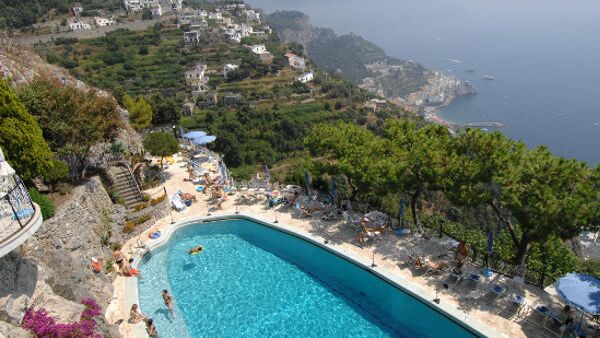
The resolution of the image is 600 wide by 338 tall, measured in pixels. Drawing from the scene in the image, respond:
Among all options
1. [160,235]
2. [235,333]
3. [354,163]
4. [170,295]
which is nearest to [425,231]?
[354,163]

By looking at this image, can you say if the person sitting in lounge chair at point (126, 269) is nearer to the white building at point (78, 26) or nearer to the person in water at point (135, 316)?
the person in water at point (135, 316)

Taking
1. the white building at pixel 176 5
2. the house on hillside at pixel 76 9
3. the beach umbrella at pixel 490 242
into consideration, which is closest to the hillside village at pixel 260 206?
the beach umbrella at pixel 490 242

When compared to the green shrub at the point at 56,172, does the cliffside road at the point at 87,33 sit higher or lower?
lower

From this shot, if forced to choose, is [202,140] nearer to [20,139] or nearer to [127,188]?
[127,188]

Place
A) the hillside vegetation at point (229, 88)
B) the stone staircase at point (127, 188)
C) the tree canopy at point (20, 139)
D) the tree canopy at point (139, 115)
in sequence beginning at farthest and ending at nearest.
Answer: the hillside vegetation at point (229, 88) → the tree canopy at point (139, 115) → the stone staircase at point (127, 188) → the tree canopy at point (20, 139)

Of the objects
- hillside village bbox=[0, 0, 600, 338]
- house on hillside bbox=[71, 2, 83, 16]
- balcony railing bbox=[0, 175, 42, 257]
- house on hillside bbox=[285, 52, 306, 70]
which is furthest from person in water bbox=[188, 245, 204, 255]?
house on hillside bbox=[71, 2, 83, 16]
